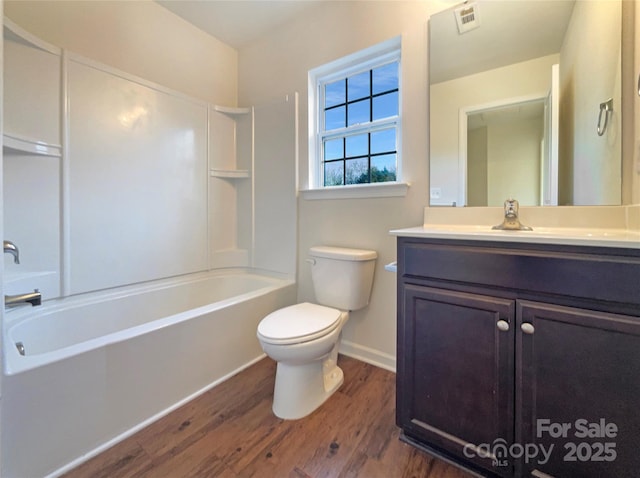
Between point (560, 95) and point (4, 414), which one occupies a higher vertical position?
point (560, 95)

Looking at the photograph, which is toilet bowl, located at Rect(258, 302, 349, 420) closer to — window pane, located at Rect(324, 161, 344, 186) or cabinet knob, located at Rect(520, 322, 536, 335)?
cabinet knob, located at Rect(520, 322, 536, 335)

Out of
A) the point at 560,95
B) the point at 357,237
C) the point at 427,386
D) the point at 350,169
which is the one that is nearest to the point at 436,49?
the point at 560,95

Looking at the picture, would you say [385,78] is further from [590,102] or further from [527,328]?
[527,328]

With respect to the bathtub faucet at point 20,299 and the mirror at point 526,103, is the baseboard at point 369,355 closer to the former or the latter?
the mirror at point 526,103

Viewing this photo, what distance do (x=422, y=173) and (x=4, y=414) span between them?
204 centimetres

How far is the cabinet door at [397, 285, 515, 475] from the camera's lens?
3.14 feet

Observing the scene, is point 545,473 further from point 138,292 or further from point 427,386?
point 138,292

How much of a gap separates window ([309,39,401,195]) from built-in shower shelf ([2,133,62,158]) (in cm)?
154

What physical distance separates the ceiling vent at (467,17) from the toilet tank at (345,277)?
1309mm

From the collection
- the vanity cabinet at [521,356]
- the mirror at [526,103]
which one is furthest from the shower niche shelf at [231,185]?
the vanity cabinet at [521,356]

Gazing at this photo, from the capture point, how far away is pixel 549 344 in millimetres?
875

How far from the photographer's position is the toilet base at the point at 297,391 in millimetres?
1391

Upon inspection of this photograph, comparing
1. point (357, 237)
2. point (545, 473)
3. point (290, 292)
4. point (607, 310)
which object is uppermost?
point (357, 237)

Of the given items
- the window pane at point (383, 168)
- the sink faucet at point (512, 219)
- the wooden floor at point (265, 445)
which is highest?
the window pane at point (383, 168)
